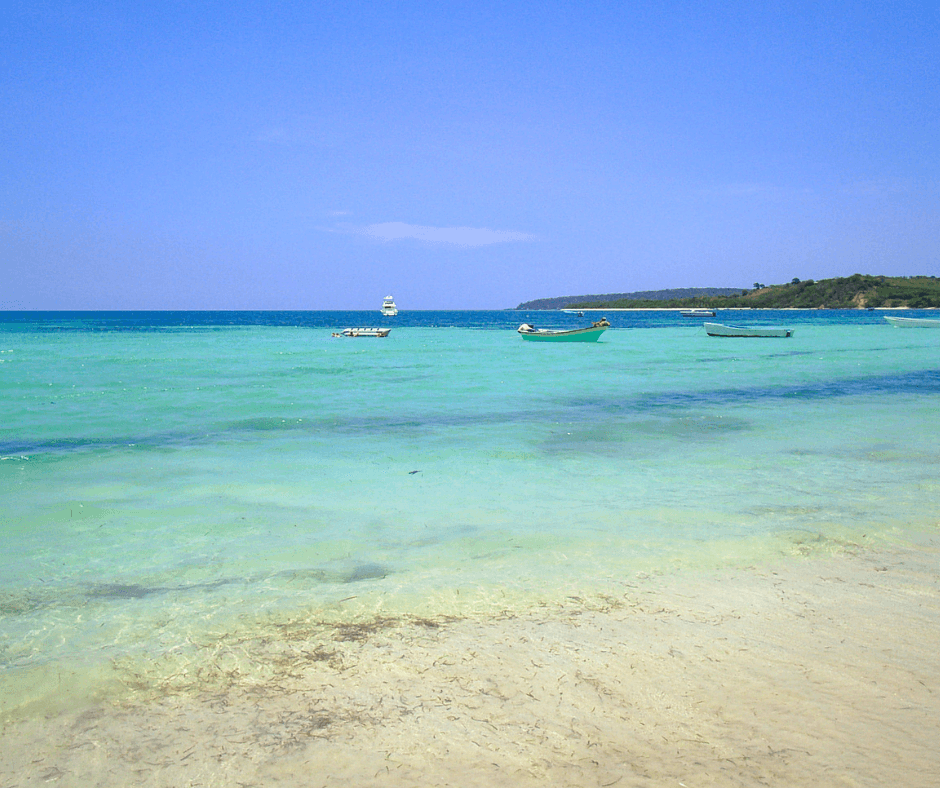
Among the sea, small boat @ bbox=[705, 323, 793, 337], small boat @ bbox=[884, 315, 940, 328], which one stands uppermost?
small boat @ bbox=[884, 315, 940, 328]

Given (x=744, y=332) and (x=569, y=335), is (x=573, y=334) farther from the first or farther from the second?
(x=744, y=332)

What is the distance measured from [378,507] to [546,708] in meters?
4.49

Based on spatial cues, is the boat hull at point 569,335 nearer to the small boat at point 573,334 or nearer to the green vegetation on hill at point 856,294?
the small boat at point 573,334

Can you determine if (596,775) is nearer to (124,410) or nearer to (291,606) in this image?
(291,606)

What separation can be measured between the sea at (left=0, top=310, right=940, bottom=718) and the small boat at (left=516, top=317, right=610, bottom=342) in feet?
95.0

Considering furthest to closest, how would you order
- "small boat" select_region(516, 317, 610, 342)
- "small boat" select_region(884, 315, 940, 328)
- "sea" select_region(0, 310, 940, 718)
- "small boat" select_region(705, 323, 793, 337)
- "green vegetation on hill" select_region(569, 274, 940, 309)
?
1. "green vegetation on hill" select_region(569, 274, 940, 309)
2. "small boat" select_region(884, 315, 940, 328)
3. "small boat" select_region(705, 323, 793, 337)
4. "small boat" select_region(516, 317, 610, 342)
5. "sea" select_region(0, 310, 940, 718)

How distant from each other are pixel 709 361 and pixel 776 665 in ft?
102

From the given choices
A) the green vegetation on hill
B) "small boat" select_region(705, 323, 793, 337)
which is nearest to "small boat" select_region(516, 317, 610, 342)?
"small boat" select_region(705, 323, 793, 337)

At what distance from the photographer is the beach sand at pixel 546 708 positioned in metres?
2.96

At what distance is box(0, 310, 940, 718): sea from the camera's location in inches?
183

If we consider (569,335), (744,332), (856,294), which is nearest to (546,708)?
(569,335)

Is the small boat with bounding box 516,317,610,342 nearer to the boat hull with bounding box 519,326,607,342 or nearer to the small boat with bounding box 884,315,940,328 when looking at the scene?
the boat hull with bounding box 519,326,607,342

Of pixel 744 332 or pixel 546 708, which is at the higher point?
pixel 744 332

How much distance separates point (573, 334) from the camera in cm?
4800
